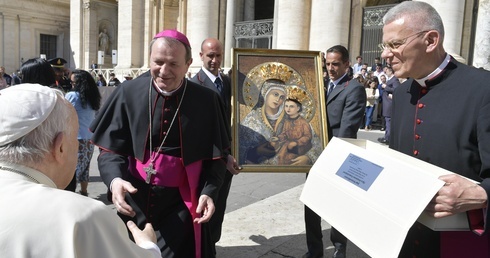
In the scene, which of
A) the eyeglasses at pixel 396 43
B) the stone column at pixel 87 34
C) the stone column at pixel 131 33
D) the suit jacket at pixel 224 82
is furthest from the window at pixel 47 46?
the eyeglasses at pixel 396 43

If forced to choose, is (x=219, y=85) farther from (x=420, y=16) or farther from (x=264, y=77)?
(x=420, y=16)

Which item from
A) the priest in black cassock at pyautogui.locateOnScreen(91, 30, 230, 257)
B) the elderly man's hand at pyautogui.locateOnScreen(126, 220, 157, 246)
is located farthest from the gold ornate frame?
the elderly man's hand at pyautogui.locateOnScreen(126, 220, 157, 246)

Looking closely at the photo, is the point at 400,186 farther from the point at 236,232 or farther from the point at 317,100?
the point at 236,232

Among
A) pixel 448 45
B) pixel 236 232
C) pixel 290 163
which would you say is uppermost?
pixel 448 45

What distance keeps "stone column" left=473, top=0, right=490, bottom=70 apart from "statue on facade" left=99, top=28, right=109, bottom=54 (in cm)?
2428

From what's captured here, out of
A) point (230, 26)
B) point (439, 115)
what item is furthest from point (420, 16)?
point (230, 26)

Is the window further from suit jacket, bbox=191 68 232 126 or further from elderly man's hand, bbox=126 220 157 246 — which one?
elderly man's hand, bbox=126 220 157 246

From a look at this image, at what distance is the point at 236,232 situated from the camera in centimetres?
451

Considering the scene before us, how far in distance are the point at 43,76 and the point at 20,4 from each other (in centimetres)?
3339

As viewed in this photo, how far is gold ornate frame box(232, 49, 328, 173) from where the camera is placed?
143 inches


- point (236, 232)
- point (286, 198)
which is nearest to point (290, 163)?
point (236, 232)

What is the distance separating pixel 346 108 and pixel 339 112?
89mm

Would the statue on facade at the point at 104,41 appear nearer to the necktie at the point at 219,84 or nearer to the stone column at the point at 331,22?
the stone column at the point at 331,22

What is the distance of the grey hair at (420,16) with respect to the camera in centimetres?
206
